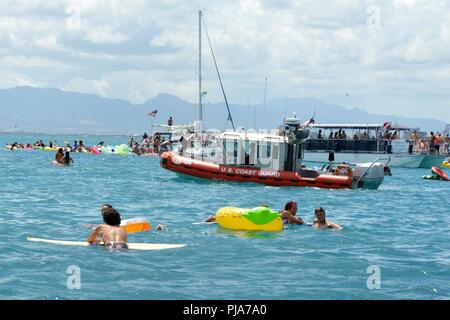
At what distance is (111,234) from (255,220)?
4084mm

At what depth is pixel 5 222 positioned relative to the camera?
65.0ft

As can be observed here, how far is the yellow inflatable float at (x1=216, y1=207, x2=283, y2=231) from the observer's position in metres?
18.6

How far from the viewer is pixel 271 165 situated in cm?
3459

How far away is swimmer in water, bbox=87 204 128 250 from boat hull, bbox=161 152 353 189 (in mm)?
18059

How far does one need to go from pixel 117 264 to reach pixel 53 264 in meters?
1.09

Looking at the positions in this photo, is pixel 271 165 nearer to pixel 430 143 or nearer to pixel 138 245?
pixel 138 245

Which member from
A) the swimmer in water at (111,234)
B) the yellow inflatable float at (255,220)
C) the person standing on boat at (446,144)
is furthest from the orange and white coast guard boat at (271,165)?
the person standing on boat at (446,144)

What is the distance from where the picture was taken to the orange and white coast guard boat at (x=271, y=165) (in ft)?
110

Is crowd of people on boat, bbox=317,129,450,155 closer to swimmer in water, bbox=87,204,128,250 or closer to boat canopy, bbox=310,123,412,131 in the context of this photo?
boat canopy, bbox=310,123,412,131

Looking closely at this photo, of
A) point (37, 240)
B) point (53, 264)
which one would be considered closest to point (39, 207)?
point (37, 240)

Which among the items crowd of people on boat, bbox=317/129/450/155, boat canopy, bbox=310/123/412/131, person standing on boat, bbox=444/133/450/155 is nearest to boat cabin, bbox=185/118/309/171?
crowd of people on boat, bbox=317/129/450/155

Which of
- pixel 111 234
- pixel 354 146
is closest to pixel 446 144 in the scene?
pixel 354 146
